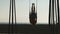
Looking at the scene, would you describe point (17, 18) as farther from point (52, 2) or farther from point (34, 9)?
point (52, 2)

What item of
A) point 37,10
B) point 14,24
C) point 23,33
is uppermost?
point 37,10

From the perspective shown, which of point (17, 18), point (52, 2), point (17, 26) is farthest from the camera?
point (17, 26)

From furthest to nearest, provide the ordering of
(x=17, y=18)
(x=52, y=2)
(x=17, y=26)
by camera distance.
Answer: (x=17, y=26) → (x=17, y=18) → (x=52, y=2)

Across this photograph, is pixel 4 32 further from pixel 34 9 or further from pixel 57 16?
pixel 57 16

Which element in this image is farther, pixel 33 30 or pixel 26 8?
pixel 33 30

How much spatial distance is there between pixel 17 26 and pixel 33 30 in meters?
0.19

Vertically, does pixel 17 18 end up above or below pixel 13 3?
below

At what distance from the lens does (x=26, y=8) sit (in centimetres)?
159

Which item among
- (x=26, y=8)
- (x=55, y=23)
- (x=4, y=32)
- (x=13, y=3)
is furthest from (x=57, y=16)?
(x=4, y=32)

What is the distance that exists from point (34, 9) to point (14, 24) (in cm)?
27

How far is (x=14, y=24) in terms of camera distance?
166 cm

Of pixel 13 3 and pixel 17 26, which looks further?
pixel 17 26

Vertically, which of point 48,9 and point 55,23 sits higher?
point 48,9

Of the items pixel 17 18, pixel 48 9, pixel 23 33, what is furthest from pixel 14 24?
pixel 48 9
